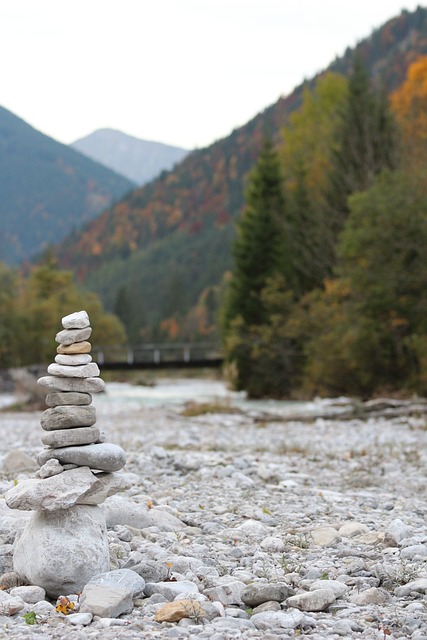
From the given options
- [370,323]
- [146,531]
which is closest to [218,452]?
[146,531]

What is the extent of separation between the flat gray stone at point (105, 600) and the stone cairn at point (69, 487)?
260mm

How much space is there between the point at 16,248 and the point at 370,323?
9605 cm

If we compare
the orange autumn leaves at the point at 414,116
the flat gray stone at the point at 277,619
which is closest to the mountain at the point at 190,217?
the orange autumn leaves at the point at 414,116

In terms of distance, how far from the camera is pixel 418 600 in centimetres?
436

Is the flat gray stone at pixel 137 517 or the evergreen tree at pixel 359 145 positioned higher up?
the evergreen tree at pixel 359 145

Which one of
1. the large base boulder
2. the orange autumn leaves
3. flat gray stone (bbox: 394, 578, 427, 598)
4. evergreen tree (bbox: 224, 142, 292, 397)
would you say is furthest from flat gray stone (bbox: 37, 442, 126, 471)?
evergreen tree (bbox: 224, 142, 292, 397)

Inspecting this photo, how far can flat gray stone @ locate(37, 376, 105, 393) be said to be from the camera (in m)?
4.91

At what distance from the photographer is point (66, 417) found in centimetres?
481

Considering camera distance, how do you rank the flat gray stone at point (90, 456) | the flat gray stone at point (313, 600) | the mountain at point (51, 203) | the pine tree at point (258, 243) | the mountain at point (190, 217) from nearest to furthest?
the flat gray stone at point (313, 600)
the flat gray stone at point (90, 456)
the pine tree at point (258, 243)
the mountain at point (51, 203)
the mountain at point (190, 217)

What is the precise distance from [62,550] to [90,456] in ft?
1.88

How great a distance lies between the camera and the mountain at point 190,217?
105000 mm

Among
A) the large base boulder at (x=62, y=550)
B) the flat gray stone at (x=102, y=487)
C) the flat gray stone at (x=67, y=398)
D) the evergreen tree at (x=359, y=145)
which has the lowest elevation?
the large base boulder at (x=62, y=550)

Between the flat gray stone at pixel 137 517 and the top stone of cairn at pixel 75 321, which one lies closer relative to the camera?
the top stone of cairn at pixel 75 321

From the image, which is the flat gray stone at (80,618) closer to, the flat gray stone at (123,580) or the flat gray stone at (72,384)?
the flat gray stone at (123,580)
